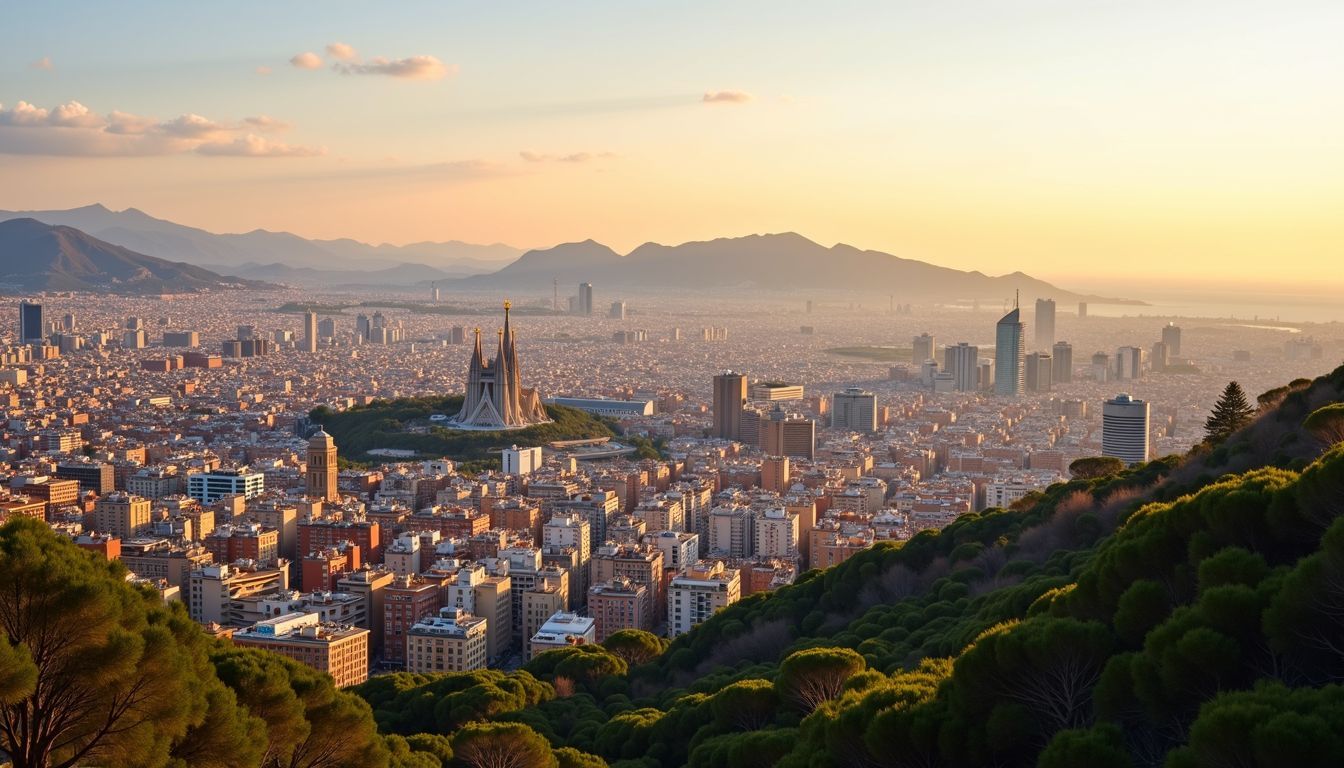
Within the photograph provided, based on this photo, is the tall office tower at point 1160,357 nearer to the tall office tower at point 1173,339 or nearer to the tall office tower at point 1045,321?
the tall office tower at point 1173,339

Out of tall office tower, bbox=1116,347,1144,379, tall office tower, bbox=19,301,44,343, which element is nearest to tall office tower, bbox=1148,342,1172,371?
tall office tower, bbox=1116,347,1144,379

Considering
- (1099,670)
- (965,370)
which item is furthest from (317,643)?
(965,370)

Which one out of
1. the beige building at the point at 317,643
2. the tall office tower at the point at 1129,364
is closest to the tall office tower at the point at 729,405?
the beige building at the point at 317,643

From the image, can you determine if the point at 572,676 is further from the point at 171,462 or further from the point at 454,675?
the point at 171,462

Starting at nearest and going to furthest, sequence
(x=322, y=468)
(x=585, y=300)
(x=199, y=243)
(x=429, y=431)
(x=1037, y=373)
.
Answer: (x=322, y=468), (x=429, y=431), (x=1037, y=373), (x=585, y=300), (x=199, y=243)

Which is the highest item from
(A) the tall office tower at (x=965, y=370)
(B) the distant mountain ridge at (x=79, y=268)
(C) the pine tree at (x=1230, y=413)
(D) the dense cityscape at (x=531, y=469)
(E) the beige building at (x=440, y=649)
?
(B) the distant mountain ridge at (x=79, y=268)

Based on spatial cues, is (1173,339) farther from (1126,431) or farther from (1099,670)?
(1099,670)

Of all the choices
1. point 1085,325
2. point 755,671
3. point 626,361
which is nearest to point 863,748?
point 755,671

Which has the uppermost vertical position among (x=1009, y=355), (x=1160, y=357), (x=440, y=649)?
(x=1009, y=355)
